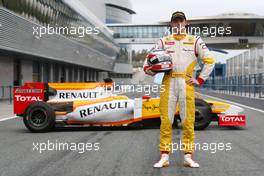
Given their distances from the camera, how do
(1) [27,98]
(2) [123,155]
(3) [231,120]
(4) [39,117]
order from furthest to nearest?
(1) [27,98], (3) [231,120], (4) [39,117], (2) [123,155]

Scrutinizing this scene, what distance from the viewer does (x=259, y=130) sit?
10031 millimetres

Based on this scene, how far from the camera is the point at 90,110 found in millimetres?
9852

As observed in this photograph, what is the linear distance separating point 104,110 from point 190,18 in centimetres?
6749

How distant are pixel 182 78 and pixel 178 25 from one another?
0.67m

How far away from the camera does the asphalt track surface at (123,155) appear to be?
224 inches

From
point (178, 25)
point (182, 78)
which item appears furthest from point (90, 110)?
point (178, 25)

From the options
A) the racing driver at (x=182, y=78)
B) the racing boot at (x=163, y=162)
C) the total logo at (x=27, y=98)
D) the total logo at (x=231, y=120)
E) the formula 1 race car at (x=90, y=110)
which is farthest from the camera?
the total logo at (x=27, y=98)

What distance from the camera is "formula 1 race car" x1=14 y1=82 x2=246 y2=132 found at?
386 inches

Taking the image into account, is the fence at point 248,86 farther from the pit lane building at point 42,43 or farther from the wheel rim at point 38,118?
the wheel rim at point 38,118

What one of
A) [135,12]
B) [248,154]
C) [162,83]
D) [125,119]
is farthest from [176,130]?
[135,12]

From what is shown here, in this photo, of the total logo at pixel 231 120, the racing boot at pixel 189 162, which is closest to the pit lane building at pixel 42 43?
the total logo at pixel 231 120

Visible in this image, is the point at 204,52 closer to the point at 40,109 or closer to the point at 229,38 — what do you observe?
the point at 40,109

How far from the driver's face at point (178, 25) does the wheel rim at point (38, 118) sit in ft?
15.0

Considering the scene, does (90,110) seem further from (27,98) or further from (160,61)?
(160,61)
